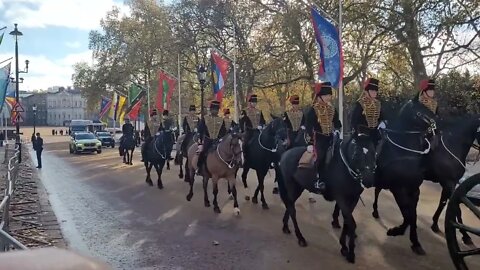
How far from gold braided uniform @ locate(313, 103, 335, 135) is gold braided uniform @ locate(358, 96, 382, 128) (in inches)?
26.1

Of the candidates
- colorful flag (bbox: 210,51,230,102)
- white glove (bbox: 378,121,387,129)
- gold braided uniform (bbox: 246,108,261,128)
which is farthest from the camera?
colorful flag (bbox: 210,51,230,102)

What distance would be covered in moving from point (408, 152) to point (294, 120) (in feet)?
14.6

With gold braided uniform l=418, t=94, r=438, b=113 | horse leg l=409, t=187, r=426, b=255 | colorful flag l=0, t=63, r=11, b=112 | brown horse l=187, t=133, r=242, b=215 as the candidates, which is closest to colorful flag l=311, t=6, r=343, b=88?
brown horse l=187, t=133, r=242, b=215

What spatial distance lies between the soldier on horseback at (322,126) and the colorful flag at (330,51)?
21.0 ft

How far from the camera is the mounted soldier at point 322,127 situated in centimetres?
812

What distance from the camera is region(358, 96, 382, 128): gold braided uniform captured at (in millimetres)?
7832

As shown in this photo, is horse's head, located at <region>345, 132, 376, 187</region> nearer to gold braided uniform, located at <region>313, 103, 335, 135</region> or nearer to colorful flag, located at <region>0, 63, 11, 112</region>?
gold braided uniform, located at <region>313, 103, 335, 135</region>

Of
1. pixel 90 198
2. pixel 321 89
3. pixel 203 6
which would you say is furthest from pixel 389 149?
pixel 203 6

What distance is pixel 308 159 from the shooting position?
846 centimetres

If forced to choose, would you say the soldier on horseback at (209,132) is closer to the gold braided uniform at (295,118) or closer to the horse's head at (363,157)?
the gold braided uniform at (295,118)

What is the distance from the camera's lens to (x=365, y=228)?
30.9 feet

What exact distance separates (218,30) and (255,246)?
1194 inches

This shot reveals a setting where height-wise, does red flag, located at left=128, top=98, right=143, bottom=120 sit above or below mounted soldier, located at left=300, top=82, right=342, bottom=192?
above

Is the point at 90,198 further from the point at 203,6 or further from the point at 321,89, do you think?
the point at 203,6
